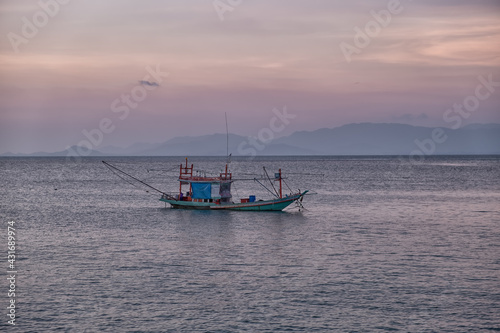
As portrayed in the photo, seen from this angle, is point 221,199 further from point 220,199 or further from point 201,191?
point 201,191

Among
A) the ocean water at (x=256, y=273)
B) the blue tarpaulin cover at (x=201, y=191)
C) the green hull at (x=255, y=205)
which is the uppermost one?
the blue tarpaulin cover at (x=201, y=191)

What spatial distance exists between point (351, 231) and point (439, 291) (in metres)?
22.6

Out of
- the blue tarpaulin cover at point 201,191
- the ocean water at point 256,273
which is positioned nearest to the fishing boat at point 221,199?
the blue tarpaulin cover at point 201,191

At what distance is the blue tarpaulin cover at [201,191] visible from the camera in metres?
73.5

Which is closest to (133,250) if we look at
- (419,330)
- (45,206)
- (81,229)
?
(81,229)

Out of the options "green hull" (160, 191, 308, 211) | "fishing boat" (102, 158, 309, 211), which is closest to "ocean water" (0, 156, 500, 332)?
"green hull" (160, 191, 308, 211)

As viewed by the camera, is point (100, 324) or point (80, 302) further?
point (80, 302)

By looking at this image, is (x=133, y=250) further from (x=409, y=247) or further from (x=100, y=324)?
(x=409, y=247)

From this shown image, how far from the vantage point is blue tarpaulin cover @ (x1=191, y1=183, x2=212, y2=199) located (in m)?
73.5

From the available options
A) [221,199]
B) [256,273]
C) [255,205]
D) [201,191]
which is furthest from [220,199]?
[256,273]

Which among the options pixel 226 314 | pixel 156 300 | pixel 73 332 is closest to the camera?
pixel 73 332

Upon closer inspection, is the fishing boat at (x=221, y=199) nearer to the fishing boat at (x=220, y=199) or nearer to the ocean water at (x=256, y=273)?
the fishing boat at (x=220, y=199)

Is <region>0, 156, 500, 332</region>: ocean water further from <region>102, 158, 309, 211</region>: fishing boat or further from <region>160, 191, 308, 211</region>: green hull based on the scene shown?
<region>102, 158, 309, 211</region>: fishing boat

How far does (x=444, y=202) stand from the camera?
86.2m
